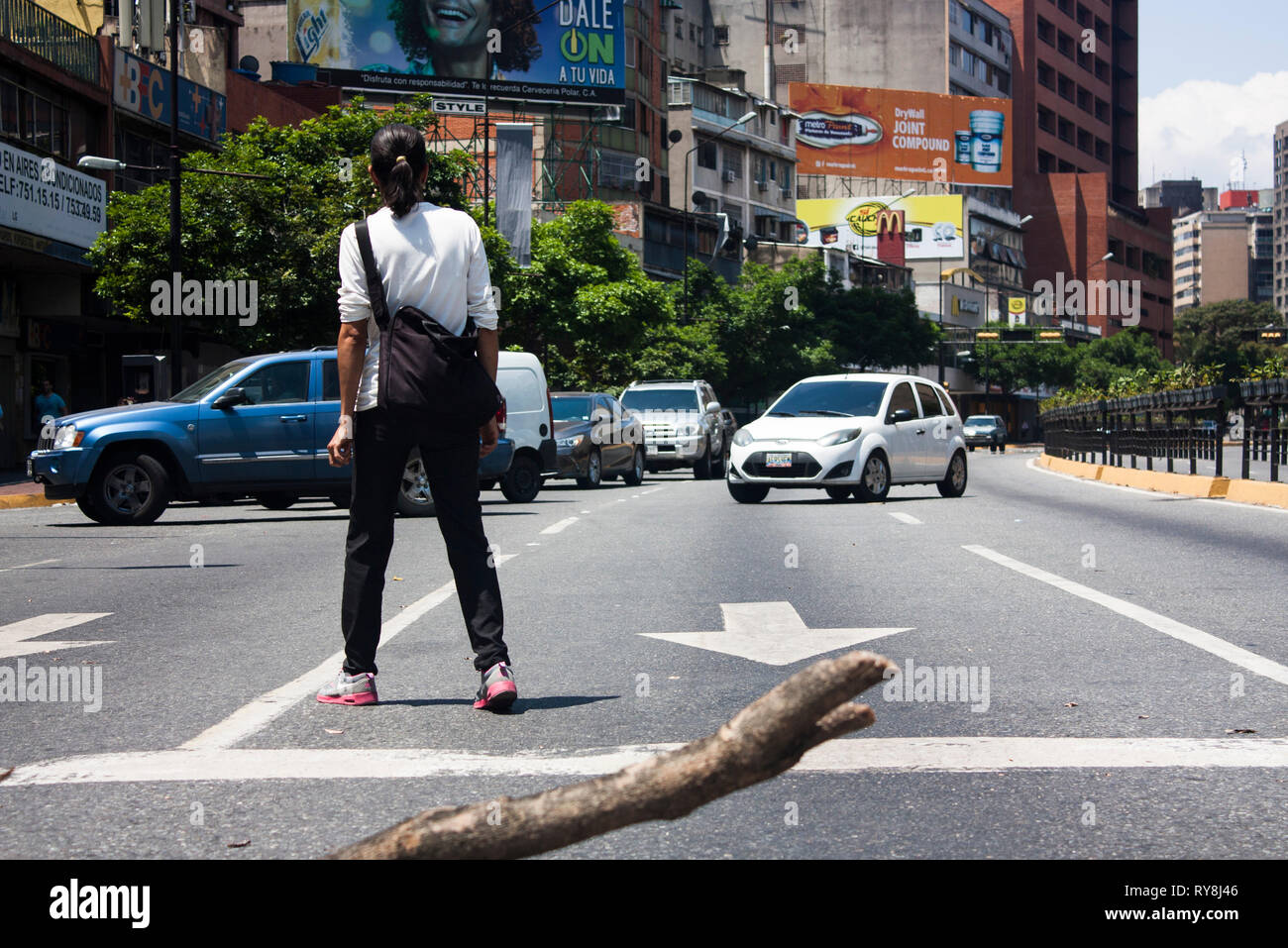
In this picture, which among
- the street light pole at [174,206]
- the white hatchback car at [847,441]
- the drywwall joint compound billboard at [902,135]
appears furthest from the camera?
the drywwall joint compound billboard at [902,135]

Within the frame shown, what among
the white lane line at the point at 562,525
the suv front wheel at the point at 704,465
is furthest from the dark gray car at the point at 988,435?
the white lane line at the point at 562,525

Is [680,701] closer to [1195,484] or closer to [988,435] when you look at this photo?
[1195,484]

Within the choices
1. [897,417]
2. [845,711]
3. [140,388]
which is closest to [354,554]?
[845,711]

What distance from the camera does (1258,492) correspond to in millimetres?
19328

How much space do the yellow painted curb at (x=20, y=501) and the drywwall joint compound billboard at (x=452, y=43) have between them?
41.1m

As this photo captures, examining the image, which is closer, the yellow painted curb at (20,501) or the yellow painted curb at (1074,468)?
the yellow painted curb at (20,501)

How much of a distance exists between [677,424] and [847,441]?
14.0 metres

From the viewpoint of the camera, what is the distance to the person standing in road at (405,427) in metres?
5.64

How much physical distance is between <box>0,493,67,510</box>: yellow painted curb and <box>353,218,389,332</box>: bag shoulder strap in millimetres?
17701

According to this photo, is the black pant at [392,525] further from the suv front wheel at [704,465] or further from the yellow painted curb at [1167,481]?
the suv front wheel at [704,465]

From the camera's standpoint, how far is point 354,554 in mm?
5816

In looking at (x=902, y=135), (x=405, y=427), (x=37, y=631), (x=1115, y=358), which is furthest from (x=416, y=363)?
(x=1115, y=358)

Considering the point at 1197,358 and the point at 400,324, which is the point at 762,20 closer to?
the point at 1197,358
